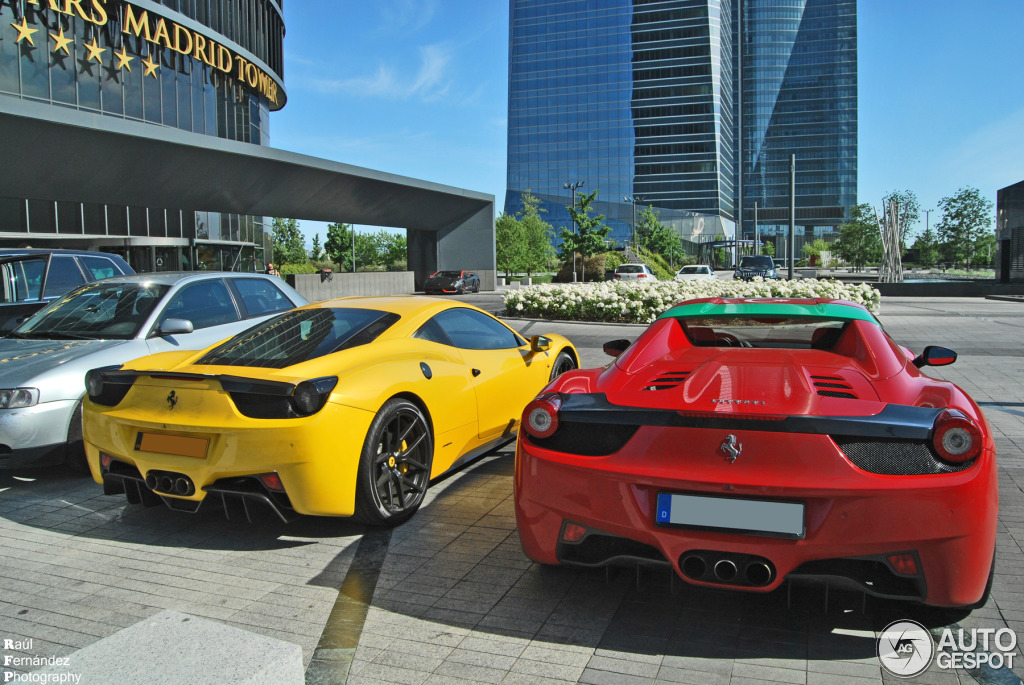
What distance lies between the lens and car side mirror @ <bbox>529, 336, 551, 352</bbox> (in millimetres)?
5965

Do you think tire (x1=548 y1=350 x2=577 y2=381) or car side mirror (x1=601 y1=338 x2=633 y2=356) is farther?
tire (x1=548 y1=350 x2=577 y2=381)

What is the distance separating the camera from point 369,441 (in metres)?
3.98

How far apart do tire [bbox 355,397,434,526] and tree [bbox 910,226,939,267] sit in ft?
219

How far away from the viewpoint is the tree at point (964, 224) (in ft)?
181


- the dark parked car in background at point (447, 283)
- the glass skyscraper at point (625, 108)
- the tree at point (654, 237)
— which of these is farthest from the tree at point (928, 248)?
the dark parked car in background at point (447, 283)

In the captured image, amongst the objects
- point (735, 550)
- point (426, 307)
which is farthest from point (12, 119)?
point (735, 550)

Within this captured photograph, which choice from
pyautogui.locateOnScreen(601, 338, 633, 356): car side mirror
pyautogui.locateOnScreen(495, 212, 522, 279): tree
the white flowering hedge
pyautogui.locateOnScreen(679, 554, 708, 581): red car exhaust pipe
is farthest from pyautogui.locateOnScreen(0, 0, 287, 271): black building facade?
pyautogui.locateOnScreen(495, 212, 522, 279): tree

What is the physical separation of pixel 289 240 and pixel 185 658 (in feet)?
288

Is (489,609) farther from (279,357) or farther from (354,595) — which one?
(279,357)

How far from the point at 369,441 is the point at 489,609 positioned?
3.91 feet

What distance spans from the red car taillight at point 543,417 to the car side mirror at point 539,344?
273 centimetres

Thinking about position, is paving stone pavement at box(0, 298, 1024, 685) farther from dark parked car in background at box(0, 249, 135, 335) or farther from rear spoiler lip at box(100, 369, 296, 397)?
dark parked car in background at box(0, 249, 135, 335)

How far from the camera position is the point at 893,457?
8.64 feet

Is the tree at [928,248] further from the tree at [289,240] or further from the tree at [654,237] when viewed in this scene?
the tree at [289,240]
